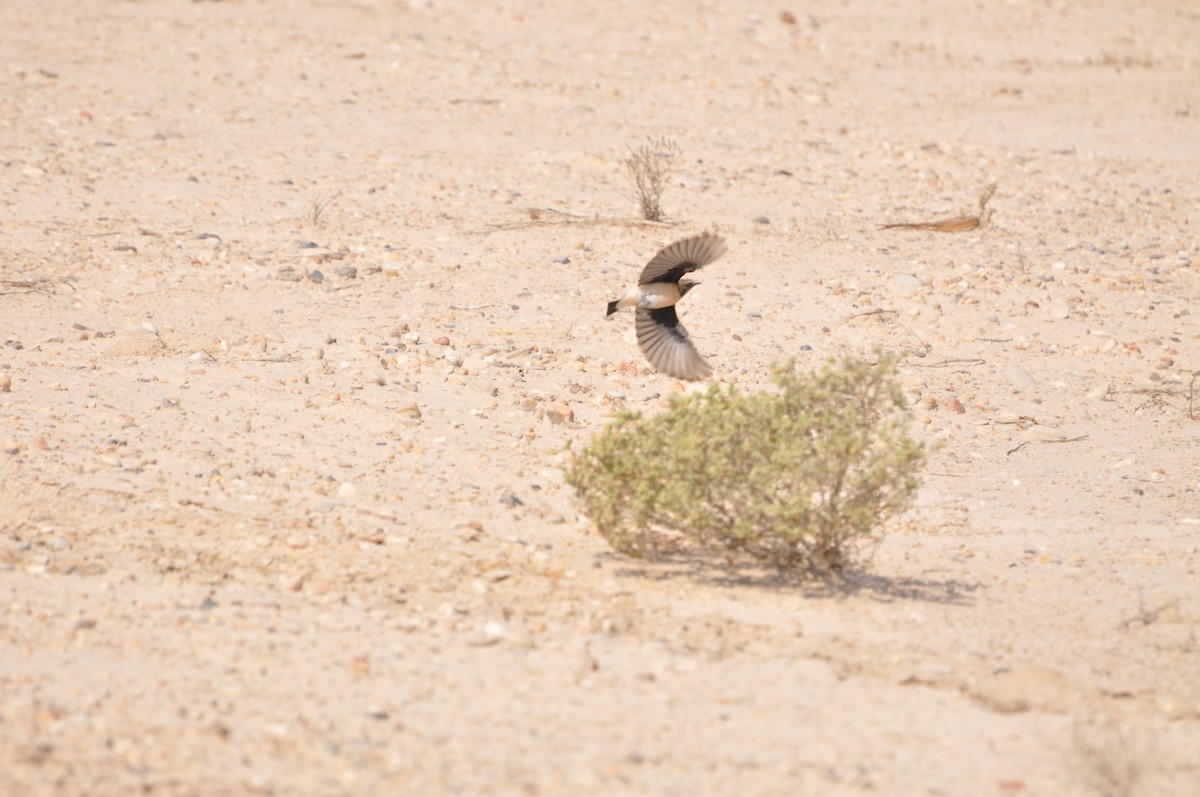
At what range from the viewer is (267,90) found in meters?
11.2

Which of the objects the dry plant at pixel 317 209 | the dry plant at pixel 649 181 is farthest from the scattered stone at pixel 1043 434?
the dry plant at pixel 317 209

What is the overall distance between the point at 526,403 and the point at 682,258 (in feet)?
3.19

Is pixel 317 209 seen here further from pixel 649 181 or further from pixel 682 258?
Result: pixel 682 258

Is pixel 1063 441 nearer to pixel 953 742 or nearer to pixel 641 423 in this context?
pixel 641 423

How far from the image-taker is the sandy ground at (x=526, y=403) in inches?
143

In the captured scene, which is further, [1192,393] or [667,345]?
[1192,393]

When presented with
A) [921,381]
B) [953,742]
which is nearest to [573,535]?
[953,742]

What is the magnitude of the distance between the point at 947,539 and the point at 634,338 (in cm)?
236

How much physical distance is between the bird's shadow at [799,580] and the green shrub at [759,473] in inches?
2.0

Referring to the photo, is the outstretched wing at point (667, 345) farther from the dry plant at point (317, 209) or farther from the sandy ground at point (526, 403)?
the dry plant at point (317, 209)

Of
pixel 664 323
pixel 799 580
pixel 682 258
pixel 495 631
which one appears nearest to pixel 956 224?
pixel 664 323

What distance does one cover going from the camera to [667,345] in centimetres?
634

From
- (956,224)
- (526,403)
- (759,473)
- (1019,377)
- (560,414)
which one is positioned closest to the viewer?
(759,473)

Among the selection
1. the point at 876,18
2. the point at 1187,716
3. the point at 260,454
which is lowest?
the point at 260,454
